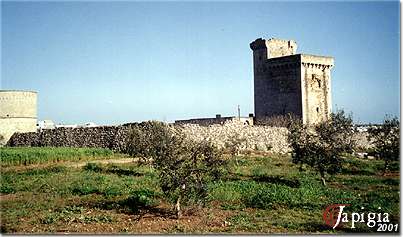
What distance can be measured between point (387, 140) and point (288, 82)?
17.6 m

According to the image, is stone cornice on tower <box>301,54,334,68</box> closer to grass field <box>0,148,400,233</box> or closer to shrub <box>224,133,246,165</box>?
shrub <box>224,133,246,165</box>

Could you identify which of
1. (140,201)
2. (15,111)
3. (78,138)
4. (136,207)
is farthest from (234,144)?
(15,111)

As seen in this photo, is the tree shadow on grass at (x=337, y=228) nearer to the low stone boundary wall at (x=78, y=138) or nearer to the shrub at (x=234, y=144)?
the shrub at (x=234, y=144)

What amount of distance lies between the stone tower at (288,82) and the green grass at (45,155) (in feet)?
61.5

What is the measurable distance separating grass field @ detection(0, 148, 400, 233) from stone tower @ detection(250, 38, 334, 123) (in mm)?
18590

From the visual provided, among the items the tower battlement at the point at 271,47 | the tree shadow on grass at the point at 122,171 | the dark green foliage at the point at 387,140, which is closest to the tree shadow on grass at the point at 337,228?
the tree shadow on grass at the point at 122,171

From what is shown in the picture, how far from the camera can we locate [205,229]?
10492mm

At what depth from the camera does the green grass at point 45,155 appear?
24.1 metres

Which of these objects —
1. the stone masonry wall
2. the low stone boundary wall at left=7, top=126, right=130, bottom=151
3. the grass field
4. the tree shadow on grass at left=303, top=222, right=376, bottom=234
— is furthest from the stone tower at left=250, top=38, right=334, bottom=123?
the tree shadow on grass at left=303, top=222, right=376, bottom=234

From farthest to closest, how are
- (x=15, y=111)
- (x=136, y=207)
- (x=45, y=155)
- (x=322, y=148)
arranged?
(x=15, y=111) → (x=45, y=155) → (x=322, y=148) → (x=136, y=207)

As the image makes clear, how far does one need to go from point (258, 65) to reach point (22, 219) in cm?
3338

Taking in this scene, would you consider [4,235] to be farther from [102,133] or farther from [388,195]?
[102,133]

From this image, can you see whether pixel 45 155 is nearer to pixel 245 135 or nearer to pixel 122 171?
A: pixel 122 171

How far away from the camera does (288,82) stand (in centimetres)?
3991
